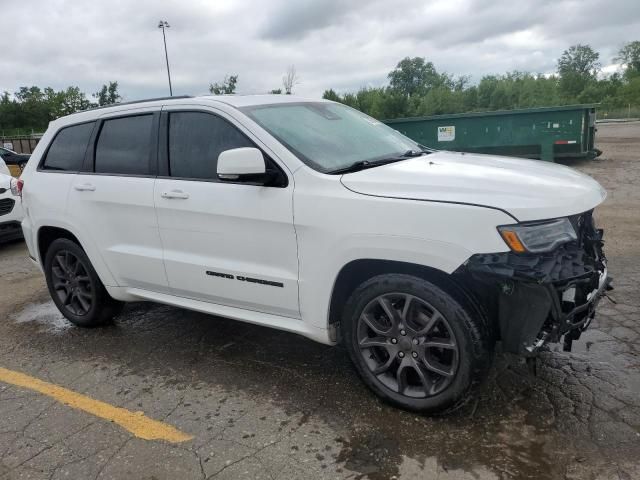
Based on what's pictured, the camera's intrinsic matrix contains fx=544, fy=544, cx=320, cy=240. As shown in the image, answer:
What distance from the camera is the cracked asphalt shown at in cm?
269

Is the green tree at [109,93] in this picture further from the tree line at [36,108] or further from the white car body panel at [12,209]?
the white car body panel at [12,209]

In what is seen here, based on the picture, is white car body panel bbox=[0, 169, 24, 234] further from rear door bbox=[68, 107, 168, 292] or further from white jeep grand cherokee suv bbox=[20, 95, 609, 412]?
rear door bbox=[68, 107, 168, 292]

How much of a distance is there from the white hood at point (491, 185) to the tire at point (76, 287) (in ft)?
8.53

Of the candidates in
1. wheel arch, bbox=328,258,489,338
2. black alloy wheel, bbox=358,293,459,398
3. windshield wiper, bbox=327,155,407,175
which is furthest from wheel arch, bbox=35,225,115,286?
black alloy wheel, bbox=358,293,459,398

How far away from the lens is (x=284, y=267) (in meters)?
3.29

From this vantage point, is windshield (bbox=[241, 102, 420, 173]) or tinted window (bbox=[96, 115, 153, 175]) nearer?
windshield (bbox=[241, 102, 420, 173])

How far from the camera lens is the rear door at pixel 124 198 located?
154 inches

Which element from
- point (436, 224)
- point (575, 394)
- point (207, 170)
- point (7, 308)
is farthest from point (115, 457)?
point (7, 308)

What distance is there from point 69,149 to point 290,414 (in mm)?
2972

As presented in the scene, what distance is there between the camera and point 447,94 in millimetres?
41156

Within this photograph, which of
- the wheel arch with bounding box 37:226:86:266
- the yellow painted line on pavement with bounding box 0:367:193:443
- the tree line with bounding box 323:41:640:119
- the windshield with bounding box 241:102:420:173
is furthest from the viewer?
the tree line with bounding box 323:41:640:119

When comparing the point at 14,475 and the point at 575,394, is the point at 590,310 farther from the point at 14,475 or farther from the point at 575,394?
the point at 14,475

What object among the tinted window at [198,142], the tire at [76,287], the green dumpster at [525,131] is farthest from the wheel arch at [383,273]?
the green dumpster at [525,131]

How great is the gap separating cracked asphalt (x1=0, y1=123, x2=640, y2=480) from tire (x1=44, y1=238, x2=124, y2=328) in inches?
7.3
